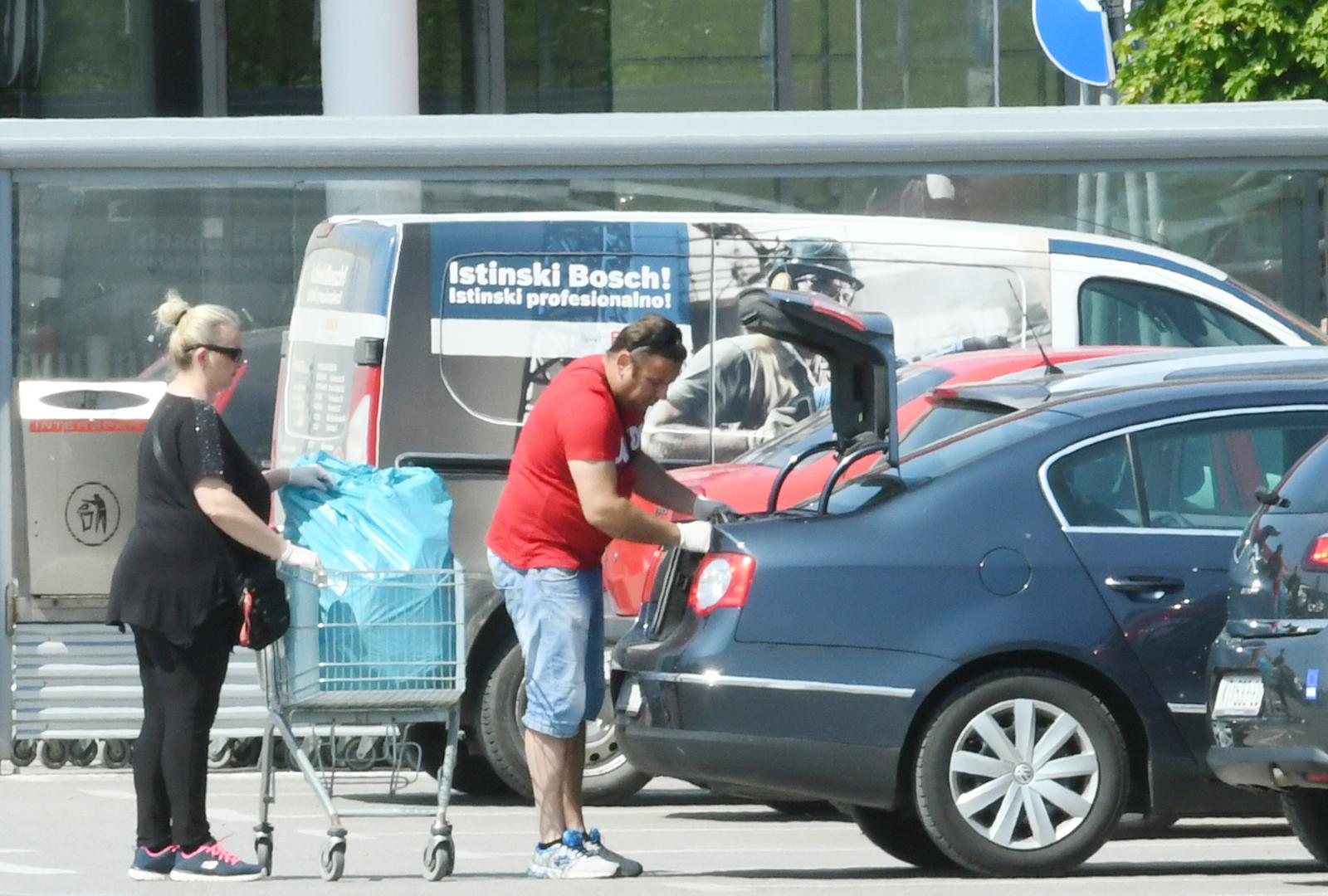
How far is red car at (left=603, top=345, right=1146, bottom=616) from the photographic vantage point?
9.53 metres

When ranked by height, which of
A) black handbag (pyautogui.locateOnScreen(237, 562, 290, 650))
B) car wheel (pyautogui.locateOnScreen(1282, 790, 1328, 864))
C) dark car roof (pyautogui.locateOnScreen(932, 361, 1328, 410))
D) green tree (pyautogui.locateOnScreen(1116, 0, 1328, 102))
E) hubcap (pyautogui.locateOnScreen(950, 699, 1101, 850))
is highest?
green tree (pyautogui.locateOnScreen(1116, 0, 1328, 102))

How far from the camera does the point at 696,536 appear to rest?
308 inches

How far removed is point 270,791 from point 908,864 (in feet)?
6.67

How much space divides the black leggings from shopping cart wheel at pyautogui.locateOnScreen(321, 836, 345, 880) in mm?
366

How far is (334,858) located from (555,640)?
942 mm

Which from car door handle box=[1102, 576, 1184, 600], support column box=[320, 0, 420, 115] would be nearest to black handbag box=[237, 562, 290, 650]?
car door handle box=[1102, 576, 1184, 600]

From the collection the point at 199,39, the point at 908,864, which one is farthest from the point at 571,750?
the point at 199,39

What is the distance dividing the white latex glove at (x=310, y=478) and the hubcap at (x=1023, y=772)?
209cm

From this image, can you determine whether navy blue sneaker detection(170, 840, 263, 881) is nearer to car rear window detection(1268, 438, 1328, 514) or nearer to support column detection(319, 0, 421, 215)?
car rear window detection(1268, 438, 1328, 514)

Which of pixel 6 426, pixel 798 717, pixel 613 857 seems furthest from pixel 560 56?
pixel 798 717

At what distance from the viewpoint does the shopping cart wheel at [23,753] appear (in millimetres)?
11203

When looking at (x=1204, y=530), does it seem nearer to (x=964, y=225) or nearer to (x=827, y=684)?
(x=827, y=684)

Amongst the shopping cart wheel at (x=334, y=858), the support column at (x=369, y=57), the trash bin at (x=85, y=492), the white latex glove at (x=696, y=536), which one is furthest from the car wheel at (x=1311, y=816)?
the support column at (x=369, y=57)

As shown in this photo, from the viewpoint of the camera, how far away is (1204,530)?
790 cm
